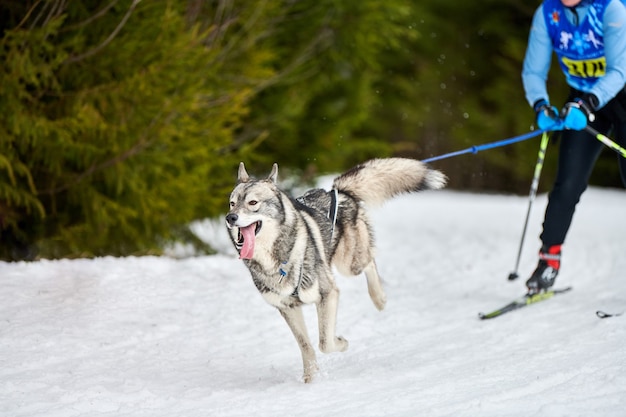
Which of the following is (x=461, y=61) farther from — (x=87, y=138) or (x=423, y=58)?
(x=87, y=138)

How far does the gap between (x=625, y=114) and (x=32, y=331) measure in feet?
14.3

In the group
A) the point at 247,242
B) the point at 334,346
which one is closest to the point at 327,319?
the point at 334,346

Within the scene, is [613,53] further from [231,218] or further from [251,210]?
[231,218]

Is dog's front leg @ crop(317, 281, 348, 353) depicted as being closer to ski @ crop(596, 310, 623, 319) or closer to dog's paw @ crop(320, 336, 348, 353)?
dog's paw @ crop(320, 336, 348, 353)

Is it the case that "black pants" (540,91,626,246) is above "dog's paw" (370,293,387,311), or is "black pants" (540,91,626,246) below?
above

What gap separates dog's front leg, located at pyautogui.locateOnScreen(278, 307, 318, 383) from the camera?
4.52 m

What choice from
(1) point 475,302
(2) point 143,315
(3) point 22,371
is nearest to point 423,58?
(1) point 475,302

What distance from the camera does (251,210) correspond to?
4273 mm

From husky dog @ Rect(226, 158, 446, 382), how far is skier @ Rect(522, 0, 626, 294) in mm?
1139

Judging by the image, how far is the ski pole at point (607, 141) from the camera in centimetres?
547

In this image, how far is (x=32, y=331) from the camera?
5.02 m

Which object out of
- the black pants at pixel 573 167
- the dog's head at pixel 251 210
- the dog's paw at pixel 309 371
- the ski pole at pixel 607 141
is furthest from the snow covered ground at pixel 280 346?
the ski pole at pixel 607 141

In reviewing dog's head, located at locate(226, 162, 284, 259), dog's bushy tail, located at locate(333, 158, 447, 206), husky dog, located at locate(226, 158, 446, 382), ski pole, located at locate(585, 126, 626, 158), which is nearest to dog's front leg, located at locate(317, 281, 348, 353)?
husky dog, located at locate(226, 158, 446, 382)

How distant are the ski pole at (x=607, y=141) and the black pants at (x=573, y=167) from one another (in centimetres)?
10
